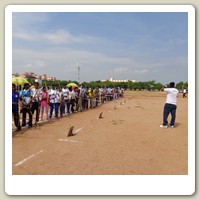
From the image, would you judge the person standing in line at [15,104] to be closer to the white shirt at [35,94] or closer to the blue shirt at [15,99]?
the blue shirt at [15,99]

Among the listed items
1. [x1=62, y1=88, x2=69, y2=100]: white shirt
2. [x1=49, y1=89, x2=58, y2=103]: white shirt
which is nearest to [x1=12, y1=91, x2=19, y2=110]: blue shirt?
[x1=49, y1=89, x2=58, y2=103]: white shirt

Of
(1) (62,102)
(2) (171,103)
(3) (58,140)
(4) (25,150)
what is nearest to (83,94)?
(1) (62,102)

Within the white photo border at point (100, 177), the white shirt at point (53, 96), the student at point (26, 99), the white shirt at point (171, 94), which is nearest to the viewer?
the white photo border at point (100, 177)

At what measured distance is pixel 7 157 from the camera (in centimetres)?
446

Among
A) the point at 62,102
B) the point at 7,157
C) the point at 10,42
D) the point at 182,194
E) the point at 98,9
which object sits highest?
the point at 98,9

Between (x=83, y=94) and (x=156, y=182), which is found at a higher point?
(x=83, y=94)

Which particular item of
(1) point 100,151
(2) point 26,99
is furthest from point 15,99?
(1) point 100,151

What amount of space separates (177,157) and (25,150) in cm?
359

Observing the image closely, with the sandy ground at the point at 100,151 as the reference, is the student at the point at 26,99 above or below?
above

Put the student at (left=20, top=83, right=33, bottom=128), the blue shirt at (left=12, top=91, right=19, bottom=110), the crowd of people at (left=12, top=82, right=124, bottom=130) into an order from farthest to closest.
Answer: the student at (left=20, top=83, right=33, bottom=128), the crowd of people at (left=12, top=82, right=124, bottom=130), the blue shirt at (left=12, top=91, right=19, bottom=110)

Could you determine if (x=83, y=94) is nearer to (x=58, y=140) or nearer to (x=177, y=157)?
(x=58, y=140)

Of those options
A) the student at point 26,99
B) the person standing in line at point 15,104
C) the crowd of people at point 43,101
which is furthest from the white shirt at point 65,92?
the person standing in line at point 15,104

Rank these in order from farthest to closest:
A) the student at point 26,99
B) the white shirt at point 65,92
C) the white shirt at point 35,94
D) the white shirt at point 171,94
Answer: the white shirt at point 65,92
the white shirt at point 35,94
the white shirt at point 171,94
the student at point 26,99

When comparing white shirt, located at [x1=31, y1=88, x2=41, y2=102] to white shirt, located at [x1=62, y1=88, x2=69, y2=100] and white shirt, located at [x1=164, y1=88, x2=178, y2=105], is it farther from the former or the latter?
white shirt, located at [x1=164, y1=88, x2=178, y2=105]
